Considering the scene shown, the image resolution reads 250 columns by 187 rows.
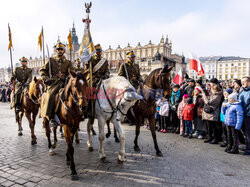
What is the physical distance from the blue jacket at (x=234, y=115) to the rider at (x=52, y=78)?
5.60m

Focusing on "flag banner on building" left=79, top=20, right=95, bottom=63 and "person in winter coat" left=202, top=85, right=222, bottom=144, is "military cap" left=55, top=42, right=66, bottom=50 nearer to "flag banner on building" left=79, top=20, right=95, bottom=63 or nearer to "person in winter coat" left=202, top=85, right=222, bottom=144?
"flag banner on building" left=79, top=20, right=95, bottom=63

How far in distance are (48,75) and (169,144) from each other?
16.8 ft

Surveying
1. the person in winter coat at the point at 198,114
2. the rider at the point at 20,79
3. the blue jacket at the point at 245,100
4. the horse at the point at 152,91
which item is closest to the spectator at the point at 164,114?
the person in winter coat at the point at 198,114

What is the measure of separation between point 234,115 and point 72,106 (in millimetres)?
5271

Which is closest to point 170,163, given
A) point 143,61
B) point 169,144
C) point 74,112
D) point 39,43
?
point 169,144

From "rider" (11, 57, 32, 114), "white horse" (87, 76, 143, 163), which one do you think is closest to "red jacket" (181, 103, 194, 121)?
"white horse" (87, 76, 143, 163)

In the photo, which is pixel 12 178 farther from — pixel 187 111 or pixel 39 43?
pixel 187 111

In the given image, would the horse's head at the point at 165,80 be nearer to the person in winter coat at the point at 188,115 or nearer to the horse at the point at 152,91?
the horse at the point at 152,91

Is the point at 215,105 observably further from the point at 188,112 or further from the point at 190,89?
the point at 190,89

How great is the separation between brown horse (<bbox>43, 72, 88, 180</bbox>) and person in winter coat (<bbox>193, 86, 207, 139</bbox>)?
5667 mm

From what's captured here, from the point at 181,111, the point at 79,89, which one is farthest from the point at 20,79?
the point at 181,111

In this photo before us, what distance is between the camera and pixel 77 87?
3705 millimetres

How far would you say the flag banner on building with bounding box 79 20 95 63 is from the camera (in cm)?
496

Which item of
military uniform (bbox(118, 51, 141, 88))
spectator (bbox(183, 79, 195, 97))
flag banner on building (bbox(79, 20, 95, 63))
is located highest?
flag banner on building (bbox(79, 20, 95, 63))
